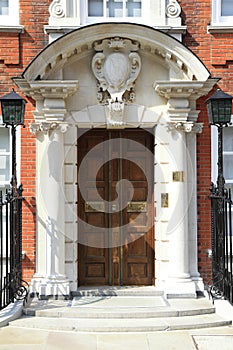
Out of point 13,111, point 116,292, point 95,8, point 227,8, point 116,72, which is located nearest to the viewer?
point 13,111

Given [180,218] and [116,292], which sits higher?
[180,218]

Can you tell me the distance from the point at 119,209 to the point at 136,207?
286mm

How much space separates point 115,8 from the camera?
9680 mm

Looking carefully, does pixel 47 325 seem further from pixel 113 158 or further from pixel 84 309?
pixel 113 158

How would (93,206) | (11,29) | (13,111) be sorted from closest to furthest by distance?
1. (13,111)
2. (11,29)
3. (93,206)

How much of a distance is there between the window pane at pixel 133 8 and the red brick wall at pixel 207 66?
710 mm

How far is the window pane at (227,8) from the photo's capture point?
9773 millimetres

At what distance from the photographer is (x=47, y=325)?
775 cm

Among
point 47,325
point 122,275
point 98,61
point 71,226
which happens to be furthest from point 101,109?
point 47,325

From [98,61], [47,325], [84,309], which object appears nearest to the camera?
[47,325]

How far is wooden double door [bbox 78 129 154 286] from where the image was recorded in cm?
955

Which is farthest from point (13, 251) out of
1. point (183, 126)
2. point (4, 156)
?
point (183, 126)

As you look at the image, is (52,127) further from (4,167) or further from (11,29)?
(11,29)

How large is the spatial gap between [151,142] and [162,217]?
1.28 m
